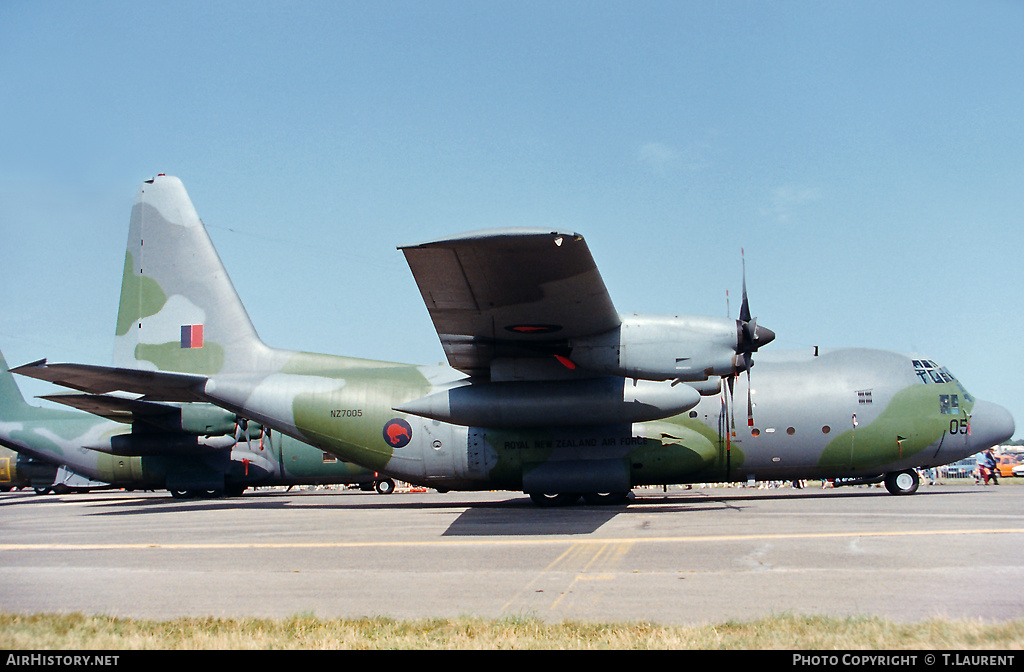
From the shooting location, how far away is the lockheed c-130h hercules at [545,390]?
14.7 m

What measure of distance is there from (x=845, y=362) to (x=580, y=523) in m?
9.21

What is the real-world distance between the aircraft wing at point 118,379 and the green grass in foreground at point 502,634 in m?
12.5

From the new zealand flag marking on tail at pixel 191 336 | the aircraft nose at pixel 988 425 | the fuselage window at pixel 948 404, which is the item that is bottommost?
the aircraft nose at pixel 988 425

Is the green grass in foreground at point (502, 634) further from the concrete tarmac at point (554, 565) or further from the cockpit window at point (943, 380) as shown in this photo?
the cockpit window at point (943, 380)

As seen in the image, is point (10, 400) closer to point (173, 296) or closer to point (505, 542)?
point (173, 296)

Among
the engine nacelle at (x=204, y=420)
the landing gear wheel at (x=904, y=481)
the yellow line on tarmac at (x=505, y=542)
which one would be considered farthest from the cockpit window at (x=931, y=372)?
Answer: the engine nacelle at (x=204, y=420)

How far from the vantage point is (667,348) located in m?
14.5

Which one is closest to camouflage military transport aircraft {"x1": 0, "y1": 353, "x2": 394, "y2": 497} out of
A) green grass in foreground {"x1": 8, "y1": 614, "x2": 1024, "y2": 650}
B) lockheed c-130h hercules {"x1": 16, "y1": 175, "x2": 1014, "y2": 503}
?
lockheed c-130h hercules {"x1": 16, "y1": 175, "x2": 1014, "y2": 503}

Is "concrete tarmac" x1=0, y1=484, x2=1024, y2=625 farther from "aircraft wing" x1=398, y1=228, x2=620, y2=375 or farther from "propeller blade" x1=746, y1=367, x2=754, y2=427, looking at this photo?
"aircraft wing" x1=398, y1=228, x2=620, y2=375

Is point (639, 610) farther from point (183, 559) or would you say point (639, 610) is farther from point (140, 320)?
point (140, 320)

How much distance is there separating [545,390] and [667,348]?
10.2 ft

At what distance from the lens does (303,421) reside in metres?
18.8
